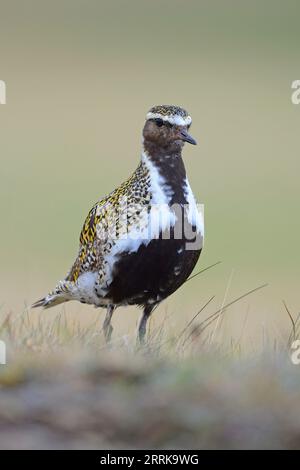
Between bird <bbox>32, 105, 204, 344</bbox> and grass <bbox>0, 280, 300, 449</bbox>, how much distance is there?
124 centimetres

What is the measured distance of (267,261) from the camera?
1684 centimetres

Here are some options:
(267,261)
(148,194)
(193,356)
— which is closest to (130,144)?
(267,261)

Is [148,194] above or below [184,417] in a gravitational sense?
above

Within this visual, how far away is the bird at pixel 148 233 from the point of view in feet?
26.8

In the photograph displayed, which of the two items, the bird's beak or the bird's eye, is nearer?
the bird's beak

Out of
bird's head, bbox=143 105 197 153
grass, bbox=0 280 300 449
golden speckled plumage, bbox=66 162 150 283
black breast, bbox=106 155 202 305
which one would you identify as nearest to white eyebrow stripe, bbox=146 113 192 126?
bird's head, bbox=143 105 197 153

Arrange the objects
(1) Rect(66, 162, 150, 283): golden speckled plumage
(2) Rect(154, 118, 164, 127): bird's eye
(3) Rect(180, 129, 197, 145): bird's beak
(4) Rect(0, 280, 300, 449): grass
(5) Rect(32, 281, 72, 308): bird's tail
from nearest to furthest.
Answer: (4) Rect(0, 280, 300, 449): grass
(1) Rect(66, 162, 150, 283): golden speckled plumage
(3) Rect(180, 129, 197, 145): bird's beak
(2) Rect(154, 118, 164, 127): bird's eye
(5) Rect(32, 281, 72, 308): bird's tail

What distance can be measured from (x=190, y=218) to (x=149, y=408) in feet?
7.56

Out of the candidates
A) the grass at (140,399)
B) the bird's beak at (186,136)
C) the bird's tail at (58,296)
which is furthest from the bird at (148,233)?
the grass at (140,399)

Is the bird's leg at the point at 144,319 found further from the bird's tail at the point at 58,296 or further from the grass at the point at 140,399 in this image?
the grass at the point at 140,399

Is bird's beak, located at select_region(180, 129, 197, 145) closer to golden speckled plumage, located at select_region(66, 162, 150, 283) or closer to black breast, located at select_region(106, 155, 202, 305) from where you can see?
black breast, located at select_region(106, 155, 202, 305)

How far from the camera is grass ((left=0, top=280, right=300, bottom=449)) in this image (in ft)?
20.1

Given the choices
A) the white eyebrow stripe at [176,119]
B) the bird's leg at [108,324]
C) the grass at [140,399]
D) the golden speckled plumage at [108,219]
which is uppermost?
the white eyebrow stripe at [176,119]

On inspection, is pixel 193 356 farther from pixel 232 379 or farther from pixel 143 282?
pixel 143 282
